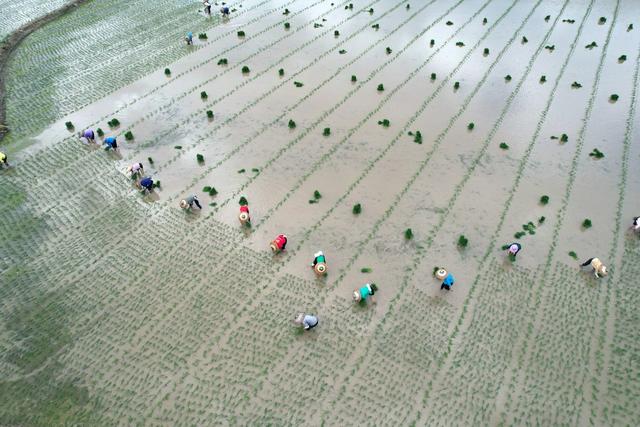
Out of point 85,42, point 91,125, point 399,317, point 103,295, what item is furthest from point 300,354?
point 85,42

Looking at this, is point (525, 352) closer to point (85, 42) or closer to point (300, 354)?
point (300, 354)

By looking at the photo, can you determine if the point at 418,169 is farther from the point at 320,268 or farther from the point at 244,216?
the point at 244,216

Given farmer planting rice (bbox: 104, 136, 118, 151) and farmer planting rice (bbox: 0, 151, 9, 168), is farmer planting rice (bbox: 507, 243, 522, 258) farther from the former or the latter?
farmer planting rice (bbox: 0, 151, 9, 168)

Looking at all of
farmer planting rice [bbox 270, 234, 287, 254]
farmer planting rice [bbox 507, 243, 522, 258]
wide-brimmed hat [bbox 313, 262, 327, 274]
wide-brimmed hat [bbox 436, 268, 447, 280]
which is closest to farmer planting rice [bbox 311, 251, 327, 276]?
wide-brimmed hat [bbox 313, 262, 327, 274]

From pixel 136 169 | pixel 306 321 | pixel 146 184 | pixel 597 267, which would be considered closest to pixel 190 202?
pixel 146 184

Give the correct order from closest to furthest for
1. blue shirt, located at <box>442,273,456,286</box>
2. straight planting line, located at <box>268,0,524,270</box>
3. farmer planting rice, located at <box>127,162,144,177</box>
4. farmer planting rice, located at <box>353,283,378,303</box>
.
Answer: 1. farmer planting rice, located at <box>353,283,378,303</box>
2. blue shirt, located at <box>442,273,456,286</box>
3. straight planting line, located at <box>268,0,524,270</box>
4. farmer planting rice, located at <box>127,162,144,177</box>

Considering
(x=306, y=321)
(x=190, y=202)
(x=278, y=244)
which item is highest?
(x=190, y=202)
